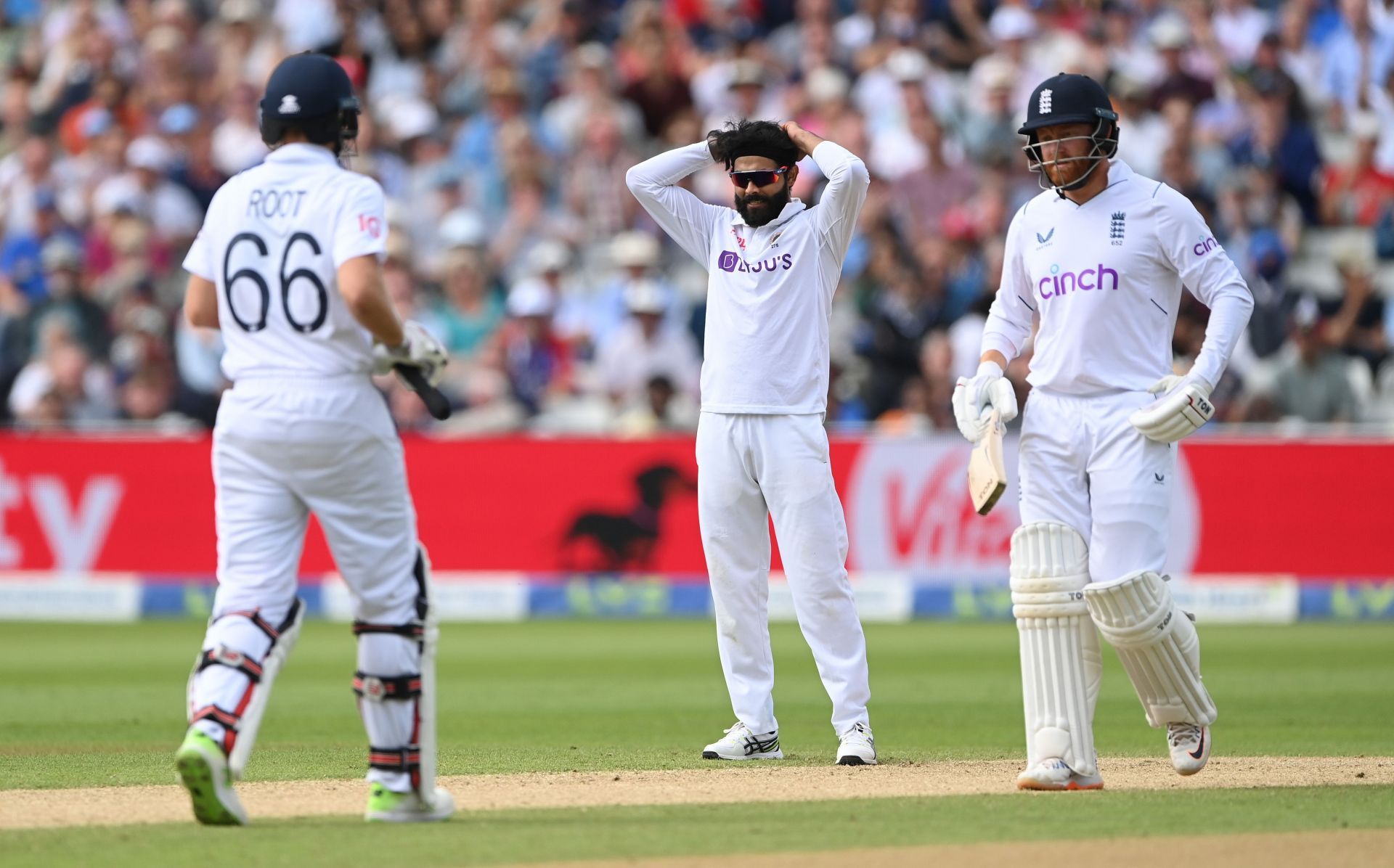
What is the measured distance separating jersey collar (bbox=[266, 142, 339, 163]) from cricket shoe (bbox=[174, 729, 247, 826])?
1.61 metres

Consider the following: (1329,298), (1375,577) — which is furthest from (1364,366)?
(1375,577)

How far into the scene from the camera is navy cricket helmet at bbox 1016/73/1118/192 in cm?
661

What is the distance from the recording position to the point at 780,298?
7473 mm

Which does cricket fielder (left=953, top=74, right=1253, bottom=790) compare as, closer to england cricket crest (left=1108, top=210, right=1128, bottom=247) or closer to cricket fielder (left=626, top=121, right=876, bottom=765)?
england cricket crest (left=1108, top=210, right=1128, bottom=247)

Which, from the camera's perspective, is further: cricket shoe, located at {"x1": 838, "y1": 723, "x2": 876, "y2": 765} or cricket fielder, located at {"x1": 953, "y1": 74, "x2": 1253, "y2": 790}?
cricket shoe, located at {"x1": 838, "y1": 723, "x2": 876, "y2": 765}

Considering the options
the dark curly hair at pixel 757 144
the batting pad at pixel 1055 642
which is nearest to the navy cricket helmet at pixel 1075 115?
the dark curly hair at pixel 757 144

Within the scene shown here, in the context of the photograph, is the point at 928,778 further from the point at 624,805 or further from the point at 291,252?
the point at 291,252

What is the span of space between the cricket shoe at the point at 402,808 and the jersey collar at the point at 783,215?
9.15ft

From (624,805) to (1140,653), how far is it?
1.76 metres

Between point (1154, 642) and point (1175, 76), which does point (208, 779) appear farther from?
point (1175, 76)

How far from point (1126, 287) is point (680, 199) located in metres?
1.93

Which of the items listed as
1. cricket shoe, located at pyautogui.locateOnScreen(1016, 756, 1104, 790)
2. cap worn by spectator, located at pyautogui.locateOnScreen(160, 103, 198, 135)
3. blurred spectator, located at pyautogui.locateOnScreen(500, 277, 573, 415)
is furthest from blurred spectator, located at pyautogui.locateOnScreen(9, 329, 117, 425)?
cricket shoe, located at pyautogui.locateOnScreen(1016, 756, 1104, 790)


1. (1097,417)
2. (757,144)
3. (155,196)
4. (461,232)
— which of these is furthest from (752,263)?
(155,196)

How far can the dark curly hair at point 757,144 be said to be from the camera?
24.5ft
